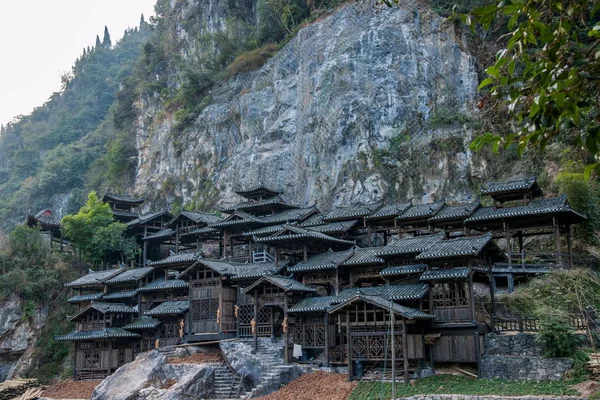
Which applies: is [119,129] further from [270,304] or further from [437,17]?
[270,304]

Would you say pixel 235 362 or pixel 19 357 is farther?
pixel 19 357

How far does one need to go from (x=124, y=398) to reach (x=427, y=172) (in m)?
27.9

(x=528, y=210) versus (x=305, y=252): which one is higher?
(x=528, y=210)

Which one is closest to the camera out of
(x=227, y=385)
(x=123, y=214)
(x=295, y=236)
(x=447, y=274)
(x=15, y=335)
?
(x=447, y=274)

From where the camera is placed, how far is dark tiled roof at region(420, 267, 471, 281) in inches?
1021

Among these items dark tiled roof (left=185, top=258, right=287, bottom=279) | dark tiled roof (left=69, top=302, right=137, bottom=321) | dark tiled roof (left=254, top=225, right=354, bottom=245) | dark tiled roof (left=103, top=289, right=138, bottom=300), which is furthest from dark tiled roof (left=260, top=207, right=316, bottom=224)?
dark tiled roof (left=69, top=302, right=137, bottom=321)

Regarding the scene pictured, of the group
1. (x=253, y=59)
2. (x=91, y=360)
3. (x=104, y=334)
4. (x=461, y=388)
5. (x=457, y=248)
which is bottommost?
(x=461, y=388)

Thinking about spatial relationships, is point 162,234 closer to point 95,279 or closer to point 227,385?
point 95,279

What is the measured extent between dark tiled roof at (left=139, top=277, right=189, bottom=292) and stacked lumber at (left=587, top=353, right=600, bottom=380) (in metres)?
23.1

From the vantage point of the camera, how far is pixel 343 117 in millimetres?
51031

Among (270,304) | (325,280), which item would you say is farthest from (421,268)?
(270,304)

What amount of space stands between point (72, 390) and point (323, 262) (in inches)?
684

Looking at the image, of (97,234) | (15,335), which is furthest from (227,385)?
(97,234)

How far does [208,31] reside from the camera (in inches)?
2899
